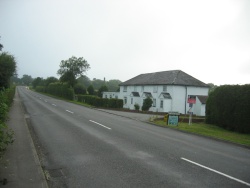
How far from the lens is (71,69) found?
82438 millimetres

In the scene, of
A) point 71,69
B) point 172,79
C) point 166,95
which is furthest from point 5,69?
point 71,69

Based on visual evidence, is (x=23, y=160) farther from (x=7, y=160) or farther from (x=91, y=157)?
(x=91, y=157)

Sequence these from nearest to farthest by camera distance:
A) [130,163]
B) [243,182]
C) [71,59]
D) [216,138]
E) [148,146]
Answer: [243,182], [130,163], [148,146], [216,138], [71,59]

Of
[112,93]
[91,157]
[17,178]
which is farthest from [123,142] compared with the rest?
[112,93]

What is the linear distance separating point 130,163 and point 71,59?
257 feet

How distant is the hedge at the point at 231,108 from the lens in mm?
19781

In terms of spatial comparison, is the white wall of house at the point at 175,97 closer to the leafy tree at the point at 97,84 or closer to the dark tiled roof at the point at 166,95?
the dark tiled roof at the point at 166,95

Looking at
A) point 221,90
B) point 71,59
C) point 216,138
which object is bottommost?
point 216,138

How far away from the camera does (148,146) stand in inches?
442

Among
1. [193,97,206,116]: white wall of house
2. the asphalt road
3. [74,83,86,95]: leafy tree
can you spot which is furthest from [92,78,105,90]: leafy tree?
the asphalt road

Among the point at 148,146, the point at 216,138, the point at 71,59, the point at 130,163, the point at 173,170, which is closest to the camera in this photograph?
the point at 173,170

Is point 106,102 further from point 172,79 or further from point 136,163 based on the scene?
point 136,163

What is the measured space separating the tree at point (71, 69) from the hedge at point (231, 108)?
6334 cm

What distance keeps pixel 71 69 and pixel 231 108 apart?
67588mm
